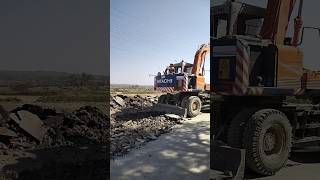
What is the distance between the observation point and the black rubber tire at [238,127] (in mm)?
5363

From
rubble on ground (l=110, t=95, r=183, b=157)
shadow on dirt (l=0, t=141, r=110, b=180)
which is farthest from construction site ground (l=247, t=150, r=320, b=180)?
shadow on dirt (l=0, t=141, r=110, b=180)

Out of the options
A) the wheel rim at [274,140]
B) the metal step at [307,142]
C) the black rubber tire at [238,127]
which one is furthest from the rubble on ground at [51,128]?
the metal step at [307,142]

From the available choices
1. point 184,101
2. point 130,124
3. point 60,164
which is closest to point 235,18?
point 184,101

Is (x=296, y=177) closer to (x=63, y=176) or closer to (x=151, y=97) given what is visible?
(x=151, y=97)

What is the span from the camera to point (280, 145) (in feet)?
18.7

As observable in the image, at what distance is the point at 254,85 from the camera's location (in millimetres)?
5602

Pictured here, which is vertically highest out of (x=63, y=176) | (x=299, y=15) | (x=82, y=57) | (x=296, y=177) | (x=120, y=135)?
(x=299, y=15)

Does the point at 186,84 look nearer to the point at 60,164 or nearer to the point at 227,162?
the point at 227,162

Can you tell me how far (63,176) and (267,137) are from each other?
2.74m

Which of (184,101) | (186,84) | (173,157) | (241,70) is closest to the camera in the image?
(173,157)

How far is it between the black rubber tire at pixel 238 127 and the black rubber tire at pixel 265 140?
68mm

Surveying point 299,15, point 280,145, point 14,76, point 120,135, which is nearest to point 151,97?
point 120,135

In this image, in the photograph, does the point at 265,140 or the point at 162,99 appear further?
the point at 265,140

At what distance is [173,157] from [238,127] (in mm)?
1523
